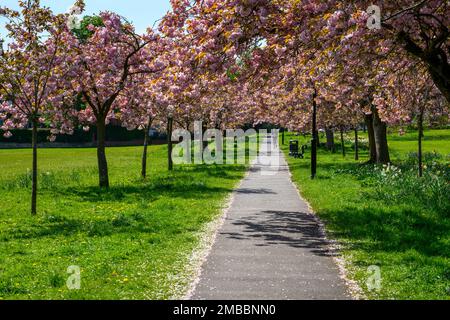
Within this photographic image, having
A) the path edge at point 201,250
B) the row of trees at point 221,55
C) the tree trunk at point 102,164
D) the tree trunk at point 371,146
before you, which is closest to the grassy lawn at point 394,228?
the path edge at point 201,250

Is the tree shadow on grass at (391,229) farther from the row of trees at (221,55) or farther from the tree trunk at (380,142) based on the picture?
the tree trunk at (380,142)

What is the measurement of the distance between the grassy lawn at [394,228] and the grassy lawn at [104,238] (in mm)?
3325

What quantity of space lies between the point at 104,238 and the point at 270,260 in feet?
13.7

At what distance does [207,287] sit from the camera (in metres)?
8.15

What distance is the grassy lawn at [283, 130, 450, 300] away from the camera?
27.4 ft

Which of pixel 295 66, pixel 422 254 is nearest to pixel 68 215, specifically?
pixel 295 66

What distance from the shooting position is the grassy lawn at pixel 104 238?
27.5 ft

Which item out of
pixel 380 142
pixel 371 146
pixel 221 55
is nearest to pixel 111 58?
pixel 221 55

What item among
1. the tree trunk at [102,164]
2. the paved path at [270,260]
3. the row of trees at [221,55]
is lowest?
the paved path at [270,260]

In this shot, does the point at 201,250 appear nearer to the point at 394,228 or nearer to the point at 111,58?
Answer: the point at 394,228

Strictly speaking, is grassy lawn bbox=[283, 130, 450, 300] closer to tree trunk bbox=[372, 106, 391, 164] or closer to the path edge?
the path edge

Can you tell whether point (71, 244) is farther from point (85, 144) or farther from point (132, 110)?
point (85, 144)

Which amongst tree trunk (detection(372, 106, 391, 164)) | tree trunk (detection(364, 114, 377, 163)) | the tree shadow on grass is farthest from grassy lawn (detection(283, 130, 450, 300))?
tree trunk (detection(364, 114, 377, 163))

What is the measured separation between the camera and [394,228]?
1223cm
